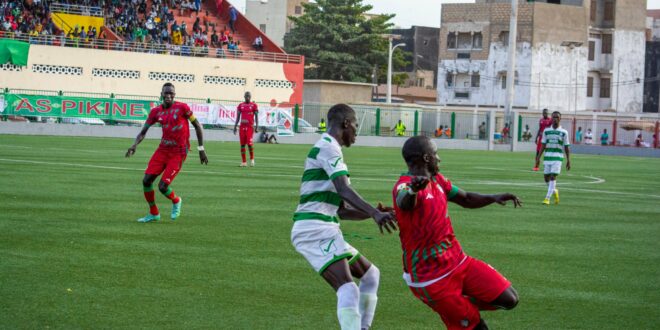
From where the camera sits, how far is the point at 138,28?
61531 mm

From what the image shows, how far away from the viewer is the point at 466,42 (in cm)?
9150

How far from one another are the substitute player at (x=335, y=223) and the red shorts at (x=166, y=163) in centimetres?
786

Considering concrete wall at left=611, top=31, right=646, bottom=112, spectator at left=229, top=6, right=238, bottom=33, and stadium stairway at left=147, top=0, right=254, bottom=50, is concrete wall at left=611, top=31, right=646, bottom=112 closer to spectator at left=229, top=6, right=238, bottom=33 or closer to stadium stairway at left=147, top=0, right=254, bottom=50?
stadium stairway at left=147, top=0, right=254, bottom=50

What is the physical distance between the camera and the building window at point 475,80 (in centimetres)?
9094

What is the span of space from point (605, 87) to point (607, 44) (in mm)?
4015

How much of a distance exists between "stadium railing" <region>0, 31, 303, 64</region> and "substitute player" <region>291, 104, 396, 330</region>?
5065cm

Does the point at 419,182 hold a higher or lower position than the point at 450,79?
lower

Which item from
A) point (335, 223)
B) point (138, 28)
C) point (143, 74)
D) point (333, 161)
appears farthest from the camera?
point (138, 28)

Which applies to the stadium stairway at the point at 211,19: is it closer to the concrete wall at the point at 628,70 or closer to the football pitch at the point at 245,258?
the concrete wall at the point at 628,70

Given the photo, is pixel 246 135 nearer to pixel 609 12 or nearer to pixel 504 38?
pixel 504 38

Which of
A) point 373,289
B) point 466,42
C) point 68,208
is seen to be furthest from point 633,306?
→ point 466,42

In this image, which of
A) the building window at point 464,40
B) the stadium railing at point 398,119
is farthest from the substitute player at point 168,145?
the building window at point 464,40

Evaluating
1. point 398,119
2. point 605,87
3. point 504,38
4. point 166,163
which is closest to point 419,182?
point 166,163

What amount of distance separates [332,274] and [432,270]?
103 cm
